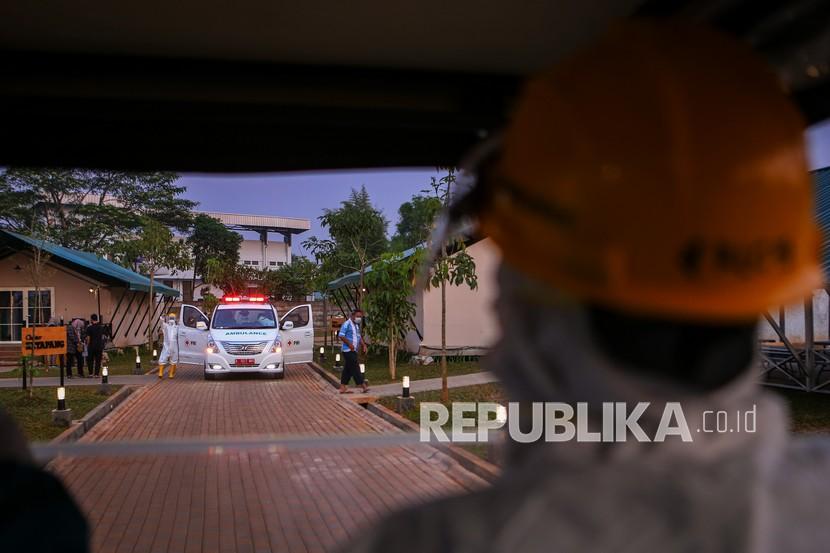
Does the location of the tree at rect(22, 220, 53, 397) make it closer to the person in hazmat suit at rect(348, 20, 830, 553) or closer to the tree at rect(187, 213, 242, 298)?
the tree at rect(187, 213, 242, 298)

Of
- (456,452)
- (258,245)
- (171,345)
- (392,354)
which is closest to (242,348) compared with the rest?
(171,345)

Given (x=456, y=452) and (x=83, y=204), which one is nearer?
(x=456, y=452)

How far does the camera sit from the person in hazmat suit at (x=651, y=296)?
33.9 inches

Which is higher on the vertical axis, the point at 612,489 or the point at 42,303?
the point at 42,303

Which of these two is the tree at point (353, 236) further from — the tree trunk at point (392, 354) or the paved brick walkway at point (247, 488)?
the paved brick walkway at point (247, 488)

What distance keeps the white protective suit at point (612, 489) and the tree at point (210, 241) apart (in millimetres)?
43154

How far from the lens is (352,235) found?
20625 millimetres

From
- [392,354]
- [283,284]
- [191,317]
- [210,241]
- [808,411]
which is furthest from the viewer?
[210,241]

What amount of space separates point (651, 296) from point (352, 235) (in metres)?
19.9

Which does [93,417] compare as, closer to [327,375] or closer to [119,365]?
[327,375]

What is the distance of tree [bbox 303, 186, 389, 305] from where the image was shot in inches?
805

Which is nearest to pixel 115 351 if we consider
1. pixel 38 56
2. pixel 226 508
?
pixel 226 508

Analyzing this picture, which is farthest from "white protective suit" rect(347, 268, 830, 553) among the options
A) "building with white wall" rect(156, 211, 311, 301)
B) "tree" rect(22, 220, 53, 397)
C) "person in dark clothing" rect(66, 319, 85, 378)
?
"building with white wall" rect(156, 211, 311, 301)

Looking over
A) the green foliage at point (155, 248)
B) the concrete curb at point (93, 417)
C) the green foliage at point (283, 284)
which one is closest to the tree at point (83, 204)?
the green foliage at point (155, 248)
